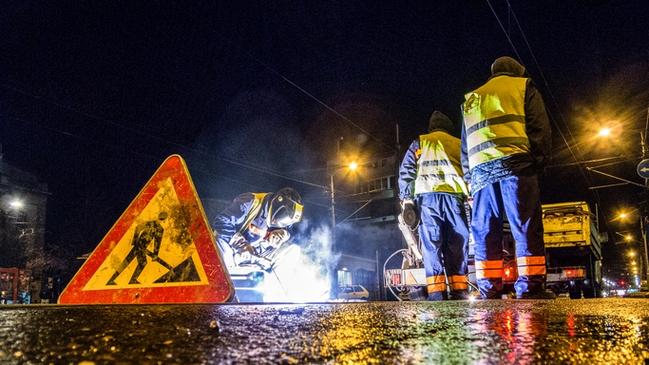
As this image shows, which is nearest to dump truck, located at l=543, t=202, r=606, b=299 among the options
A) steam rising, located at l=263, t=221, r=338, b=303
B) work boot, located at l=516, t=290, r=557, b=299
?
steam rising, located at l=263, t=221, r=338, b=303

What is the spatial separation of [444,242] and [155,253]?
333cm

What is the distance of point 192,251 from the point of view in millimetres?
3340

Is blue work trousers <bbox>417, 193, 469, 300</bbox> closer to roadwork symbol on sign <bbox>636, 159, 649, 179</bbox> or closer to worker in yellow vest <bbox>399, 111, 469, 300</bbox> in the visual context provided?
worker in yellow vest <bbox>399, 111, 469, 300</bbox>

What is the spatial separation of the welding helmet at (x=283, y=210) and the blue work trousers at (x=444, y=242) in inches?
192

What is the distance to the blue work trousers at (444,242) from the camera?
532 cm

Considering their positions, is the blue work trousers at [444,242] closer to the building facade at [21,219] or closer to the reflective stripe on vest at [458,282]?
the reflective stripe on vest at [458,282]

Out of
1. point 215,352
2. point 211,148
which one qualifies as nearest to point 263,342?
point 215,352

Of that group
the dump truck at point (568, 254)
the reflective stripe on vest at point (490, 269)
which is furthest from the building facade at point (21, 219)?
the reflective stripe on vest at point (490, 269)

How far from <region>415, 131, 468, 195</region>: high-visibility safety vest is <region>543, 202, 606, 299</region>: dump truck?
8.34 meters

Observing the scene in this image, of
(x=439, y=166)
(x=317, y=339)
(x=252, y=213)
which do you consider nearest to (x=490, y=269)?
(x=439, y=166)

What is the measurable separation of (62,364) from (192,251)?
2.55 metres

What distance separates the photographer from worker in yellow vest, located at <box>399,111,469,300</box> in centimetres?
534

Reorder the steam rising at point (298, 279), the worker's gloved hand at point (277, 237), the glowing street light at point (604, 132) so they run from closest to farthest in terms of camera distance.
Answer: the worker's gloved hand at point (277, 237) → the steam rising at point (298, 279) → the glowing street light at point (604, 132)

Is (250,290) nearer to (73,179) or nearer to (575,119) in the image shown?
(575,119)
